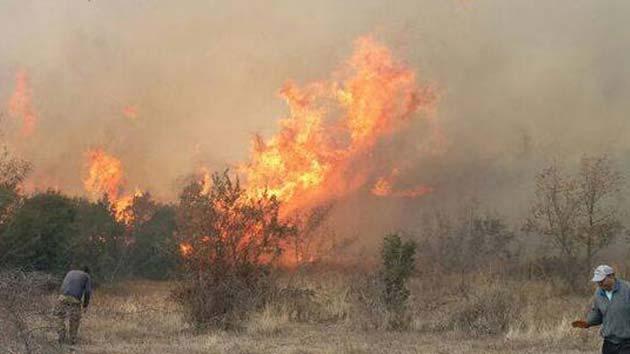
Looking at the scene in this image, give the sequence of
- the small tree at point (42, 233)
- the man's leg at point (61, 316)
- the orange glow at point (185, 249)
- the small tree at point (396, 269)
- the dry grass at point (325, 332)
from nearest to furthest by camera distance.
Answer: the man's leg at point (61, 316), the dry grass at point (325, 332), the orange glow at point (185, 249), the small tree at point (396, 269), the small tree at point (42, 233)

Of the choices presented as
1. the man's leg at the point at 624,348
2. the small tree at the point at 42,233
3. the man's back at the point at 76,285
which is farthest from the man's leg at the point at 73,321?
the small tree at the point at 42,233

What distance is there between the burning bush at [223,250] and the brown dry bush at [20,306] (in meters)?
7.20

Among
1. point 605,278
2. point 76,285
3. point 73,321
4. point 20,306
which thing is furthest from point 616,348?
point 76,285

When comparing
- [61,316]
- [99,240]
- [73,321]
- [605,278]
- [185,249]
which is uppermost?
[99,240]

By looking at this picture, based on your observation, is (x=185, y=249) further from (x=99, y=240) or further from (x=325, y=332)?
(x=99, y=240)

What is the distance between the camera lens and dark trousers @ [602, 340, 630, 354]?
29.2 feet

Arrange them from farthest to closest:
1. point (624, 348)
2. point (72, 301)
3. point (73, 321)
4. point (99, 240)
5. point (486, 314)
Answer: point (99, 240) → point (486, 314) → point (72, 301) → point (73, 321) → point (624, 348)

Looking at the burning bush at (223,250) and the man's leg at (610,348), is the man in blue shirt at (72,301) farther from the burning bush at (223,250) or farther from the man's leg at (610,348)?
the man's leg at (610,348)

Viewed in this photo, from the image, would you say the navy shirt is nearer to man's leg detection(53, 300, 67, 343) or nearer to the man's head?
man's leg detection(53, 300, 67, 343)

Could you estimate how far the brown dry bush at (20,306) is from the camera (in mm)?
12234

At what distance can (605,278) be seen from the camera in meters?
8.97

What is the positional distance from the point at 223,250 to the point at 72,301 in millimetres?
5686

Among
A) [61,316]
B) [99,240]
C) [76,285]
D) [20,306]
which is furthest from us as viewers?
[99,240]

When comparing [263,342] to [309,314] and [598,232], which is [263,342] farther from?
[598,232]
